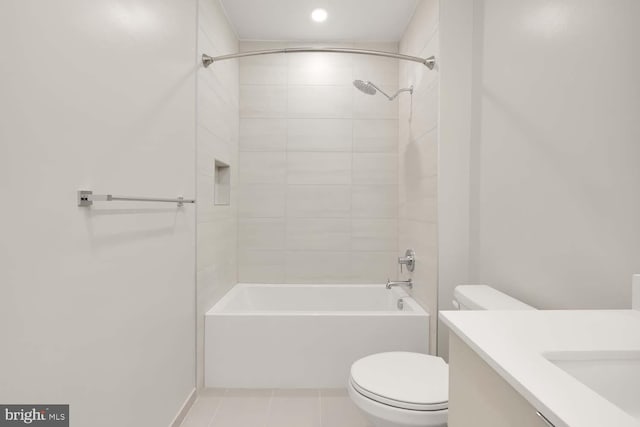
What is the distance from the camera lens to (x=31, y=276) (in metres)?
0.89

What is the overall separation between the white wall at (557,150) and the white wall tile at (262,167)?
1.55 metres

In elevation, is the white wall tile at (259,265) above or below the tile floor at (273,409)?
above

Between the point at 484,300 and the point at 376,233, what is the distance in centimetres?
154

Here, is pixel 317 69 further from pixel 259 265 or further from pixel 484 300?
pixel 484 300

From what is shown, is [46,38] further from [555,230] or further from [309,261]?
[309,261]

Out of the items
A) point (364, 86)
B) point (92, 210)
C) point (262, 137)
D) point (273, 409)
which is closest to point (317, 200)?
point (262, 137)

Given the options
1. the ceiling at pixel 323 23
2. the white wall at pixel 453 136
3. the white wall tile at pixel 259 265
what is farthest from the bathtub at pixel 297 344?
the ceiling at pixel 323 23

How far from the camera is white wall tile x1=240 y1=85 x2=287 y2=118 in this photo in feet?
9.73

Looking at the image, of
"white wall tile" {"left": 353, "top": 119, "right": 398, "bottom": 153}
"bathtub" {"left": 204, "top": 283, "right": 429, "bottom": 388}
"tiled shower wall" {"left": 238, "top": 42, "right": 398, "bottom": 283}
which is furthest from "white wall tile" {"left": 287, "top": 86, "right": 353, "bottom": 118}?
"bathtub" {"left": 204, "top": 283, "right": 429, "bottom": 388}

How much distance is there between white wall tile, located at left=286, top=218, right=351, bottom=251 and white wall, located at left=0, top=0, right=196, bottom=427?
128 cm

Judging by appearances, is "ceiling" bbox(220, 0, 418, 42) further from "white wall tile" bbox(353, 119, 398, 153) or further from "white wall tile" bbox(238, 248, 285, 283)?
"white wall tile" bbox(238, 248, 285, 283)

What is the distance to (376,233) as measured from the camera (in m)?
3.01

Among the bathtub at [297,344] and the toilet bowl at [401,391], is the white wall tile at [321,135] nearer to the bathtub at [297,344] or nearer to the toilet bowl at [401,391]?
the bathtub at [297,344]

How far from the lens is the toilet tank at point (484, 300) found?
1401 millimetres
